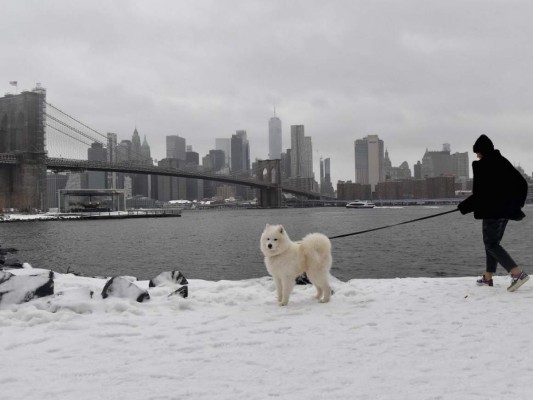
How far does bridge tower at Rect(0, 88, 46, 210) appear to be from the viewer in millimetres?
71625

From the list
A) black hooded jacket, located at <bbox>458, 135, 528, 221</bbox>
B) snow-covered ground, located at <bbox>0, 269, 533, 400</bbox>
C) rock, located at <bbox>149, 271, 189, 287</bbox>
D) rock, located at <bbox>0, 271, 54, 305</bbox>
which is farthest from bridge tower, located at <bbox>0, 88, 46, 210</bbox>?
black hooded jacket, located at <bbox>458, 135, 528, 221</bbox>

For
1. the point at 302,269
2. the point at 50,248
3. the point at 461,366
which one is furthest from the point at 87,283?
the point at 50,248

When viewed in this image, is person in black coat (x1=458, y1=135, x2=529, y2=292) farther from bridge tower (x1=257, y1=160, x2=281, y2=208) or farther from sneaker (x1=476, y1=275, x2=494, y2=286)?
bridge tower (x1=257, y1=160, x2=281, y2=208)

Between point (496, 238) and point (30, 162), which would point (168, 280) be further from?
point (30, 162)

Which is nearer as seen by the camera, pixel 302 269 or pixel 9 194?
pixel 302 269

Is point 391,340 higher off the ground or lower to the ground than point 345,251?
higher

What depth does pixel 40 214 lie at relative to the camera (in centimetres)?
7300

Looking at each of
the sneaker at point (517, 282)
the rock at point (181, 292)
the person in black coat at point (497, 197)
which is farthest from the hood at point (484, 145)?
the rock at point (181, 292)

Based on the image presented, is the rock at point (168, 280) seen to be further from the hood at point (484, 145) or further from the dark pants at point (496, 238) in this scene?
the hood at point (484, 145)

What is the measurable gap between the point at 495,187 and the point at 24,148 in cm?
8114

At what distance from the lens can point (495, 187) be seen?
539 centimetres

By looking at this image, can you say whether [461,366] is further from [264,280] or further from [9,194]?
[9,194]

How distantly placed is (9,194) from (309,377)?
82606 mm

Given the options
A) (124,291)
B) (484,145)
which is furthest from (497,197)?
(124,291)
